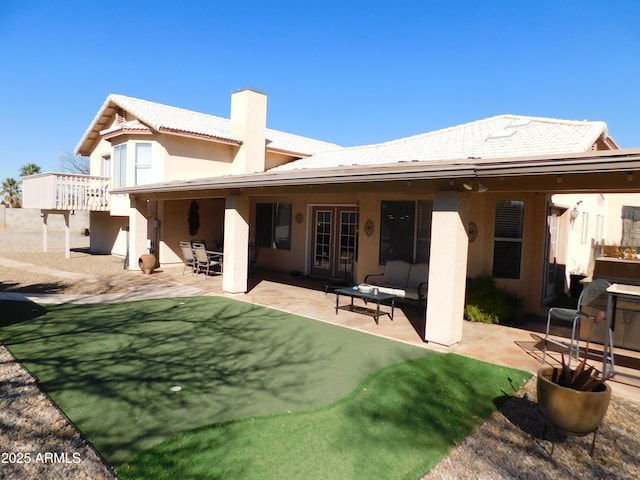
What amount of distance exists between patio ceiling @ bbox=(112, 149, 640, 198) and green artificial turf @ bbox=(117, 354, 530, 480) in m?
2.82

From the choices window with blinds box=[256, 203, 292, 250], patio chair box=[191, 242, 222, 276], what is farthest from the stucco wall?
patio chair box=[191, 242, 222, 276]

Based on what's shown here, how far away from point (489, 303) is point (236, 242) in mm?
6084

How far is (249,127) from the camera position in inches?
671

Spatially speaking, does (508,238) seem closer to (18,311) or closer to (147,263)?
A: (18,311)

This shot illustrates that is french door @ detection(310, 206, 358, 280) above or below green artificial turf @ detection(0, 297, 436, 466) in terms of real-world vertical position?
above

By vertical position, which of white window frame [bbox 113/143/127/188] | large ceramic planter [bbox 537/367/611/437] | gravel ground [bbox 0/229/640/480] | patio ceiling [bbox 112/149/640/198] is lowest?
gravel ground [bbox 0/229/640/480]

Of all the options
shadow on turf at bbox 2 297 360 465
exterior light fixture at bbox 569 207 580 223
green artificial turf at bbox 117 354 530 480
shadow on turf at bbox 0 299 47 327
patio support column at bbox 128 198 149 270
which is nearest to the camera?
green artificial turf at bbox 117 354 530 480

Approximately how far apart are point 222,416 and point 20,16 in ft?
46.3

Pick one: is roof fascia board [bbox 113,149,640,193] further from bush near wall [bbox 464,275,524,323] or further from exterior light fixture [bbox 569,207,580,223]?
exterior light fixture [bbox 569,207,580,223]

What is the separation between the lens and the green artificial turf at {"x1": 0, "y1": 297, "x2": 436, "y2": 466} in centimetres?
405

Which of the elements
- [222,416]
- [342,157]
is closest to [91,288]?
[222,416]

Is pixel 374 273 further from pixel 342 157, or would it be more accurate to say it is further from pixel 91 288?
pixel 91 288

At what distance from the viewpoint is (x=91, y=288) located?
428 inches

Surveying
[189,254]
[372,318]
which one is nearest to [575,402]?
[372,318]
